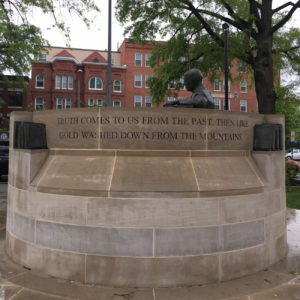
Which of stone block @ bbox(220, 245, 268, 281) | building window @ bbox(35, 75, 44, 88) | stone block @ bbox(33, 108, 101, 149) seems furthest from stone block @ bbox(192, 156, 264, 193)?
building window @ bbox(35, 75, 44, 88)

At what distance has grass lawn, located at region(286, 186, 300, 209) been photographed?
10.9 m

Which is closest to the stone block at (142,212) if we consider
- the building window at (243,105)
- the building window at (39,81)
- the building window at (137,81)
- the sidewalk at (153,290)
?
the sidewalk at (153,290)

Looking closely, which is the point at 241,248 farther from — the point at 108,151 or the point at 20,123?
the point at 20,123

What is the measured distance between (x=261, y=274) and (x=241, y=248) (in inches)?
20.1

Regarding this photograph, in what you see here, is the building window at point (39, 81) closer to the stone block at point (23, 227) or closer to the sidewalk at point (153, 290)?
the stone block at point (23, 227)

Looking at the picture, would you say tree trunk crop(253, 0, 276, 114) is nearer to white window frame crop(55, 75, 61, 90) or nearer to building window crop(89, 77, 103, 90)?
building window crop(89, 77, 103, 90)

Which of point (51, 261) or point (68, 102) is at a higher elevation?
point (68, 102)

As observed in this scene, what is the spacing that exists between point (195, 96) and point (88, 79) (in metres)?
40.9

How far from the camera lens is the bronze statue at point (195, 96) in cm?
554

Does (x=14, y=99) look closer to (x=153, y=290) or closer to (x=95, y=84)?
(x=95, y=84)

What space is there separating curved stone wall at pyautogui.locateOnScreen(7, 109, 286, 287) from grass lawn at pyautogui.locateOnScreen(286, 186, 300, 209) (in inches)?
260

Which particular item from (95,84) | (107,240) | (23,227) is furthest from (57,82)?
(107,240)

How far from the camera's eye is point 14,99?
41.7 metres

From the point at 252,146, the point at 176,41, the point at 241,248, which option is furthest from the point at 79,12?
the point at 241,248
